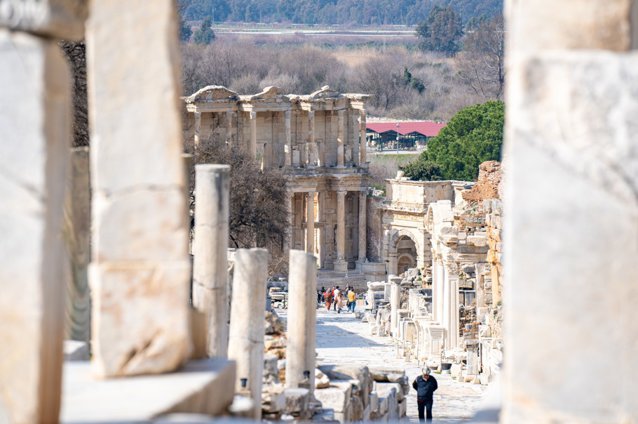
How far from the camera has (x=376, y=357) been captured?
110ft

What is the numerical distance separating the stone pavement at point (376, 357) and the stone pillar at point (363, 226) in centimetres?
1776

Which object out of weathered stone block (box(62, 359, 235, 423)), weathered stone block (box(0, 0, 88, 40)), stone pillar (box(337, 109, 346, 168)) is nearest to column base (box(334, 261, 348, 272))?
stone pillar (box(337, 109, 346, 168))

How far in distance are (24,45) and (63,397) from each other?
1.64 m

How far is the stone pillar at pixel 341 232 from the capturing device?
63.1 meters

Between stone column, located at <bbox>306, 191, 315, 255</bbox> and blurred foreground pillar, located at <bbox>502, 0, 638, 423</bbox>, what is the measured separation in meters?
56.0

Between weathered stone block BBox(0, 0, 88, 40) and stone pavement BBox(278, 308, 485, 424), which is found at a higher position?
weathered stone block BBox(0, 0, 88, 40)

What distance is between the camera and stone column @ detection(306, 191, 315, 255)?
206 feet

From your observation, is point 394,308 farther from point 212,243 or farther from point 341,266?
point 212,243

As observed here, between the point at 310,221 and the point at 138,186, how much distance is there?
5566cm

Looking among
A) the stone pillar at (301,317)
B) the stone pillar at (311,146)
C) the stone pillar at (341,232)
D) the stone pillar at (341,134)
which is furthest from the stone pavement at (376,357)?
the stone pillar at (341,134)

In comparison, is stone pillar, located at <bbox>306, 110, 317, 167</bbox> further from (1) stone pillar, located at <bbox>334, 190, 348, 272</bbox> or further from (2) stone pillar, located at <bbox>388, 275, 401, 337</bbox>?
(2) stone pillar, located at <bbox>388, 275, 401, 337</bbox>

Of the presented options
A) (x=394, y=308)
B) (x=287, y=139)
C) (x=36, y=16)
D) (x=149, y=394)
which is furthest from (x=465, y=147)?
(x=36, y=16)

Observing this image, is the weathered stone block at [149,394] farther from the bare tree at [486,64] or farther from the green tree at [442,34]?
the green tree at [442,34]

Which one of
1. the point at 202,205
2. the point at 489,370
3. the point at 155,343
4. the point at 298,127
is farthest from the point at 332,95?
the point at 155,343
